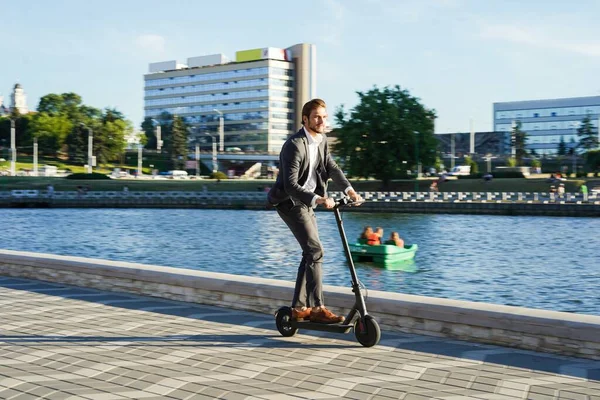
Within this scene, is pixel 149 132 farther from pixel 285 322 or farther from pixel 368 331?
pixel 368 331

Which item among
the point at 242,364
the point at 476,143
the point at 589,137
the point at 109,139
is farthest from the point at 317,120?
the point at 476,143

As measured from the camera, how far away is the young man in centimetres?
655

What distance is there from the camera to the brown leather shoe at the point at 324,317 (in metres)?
6.80

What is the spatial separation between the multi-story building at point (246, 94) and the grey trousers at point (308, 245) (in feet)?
495

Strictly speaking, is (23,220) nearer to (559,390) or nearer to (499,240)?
(499,240)

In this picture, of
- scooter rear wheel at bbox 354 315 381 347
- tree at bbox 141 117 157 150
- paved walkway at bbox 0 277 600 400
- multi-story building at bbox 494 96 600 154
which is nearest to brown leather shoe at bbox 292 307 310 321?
paved walkway at bbox 0 277 600 400

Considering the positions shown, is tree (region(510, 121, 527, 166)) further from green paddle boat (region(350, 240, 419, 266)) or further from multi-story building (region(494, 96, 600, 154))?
green paddle boat (region(350, 240, 419, 266))

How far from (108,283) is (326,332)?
3783 millimetres

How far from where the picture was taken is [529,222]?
161ft

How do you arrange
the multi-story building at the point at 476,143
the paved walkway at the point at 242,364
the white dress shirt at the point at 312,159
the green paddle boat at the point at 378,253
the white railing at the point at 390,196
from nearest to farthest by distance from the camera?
the paved walkway at the point at 242,364
the white dress shirt at the point at 312,159
the green paddle boat at the point at 378,253
the white railing at the point at 390,196
the multi-story building at the point at 476,143

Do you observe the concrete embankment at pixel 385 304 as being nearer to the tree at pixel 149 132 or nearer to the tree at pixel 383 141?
the tree at pixel 383 141

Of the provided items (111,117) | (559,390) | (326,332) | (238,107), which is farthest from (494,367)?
(238,107)

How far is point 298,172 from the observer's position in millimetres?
6625

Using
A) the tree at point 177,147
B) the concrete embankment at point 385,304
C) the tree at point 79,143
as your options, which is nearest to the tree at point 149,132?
the tree at point 177,147
